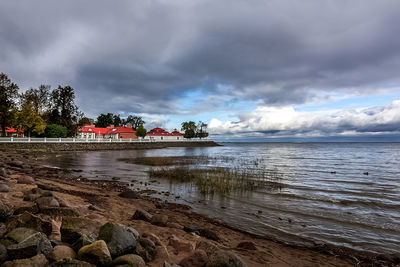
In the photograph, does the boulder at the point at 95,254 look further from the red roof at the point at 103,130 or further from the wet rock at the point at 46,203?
the red roof at the point at 103,130

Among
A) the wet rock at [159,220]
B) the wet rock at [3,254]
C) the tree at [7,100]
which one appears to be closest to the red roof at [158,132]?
the tree at [7,100]

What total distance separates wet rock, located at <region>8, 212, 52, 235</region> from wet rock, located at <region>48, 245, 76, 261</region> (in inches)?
34.3

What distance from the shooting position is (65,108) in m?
65.1

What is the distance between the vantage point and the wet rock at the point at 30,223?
3852 mm

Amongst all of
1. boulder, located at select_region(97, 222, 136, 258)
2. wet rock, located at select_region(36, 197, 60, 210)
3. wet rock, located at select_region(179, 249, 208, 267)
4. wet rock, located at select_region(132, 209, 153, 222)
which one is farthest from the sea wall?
wet rock, located at select_region(179, 249, 208, 267)

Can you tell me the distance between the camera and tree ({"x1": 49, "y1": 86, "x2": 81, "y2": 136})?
6338 cm

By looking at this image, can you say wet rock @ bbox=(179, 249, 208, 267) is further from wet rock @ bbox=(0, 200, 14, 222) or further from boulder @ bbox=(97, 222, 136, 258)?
wet rock @ bbox=(0, 200, 14, 222)

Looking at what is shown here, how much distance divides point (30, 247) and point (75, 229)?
3.14 ft

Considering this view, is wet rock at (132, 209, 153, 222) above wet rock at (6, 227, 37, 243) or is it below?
below

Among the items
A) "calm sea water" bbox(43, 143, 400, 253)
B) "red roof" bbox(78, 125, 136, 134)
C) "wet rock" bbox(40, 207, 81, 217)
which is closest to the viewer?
"wet rock" bbox(40, 207, 81, 217)

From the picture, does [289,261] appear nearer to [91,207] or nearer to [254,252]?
[254,252]

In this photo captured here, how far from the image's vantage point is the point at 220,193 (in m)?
12.8

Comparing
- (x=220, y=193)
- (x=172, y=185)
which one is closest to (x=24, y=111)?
(x=172, y=185)

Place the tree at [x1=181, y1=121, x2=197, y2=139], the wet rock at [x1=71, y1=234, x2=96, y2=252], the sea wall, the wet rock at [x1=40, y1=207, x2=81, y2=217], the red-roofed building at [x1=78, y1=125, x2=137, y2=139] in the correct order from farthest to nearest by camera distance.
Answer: the tree at [x1=181, y1=121, x2=197, y2=139], the red-roofed building at [x1=78, y1=125, x2=137, y2=139], the sea wall, the wet rock at [x1=40, y1=207, x2=81, y2=217], the wet rock at [x1=71, y1=234, x2=96, y2=252]
